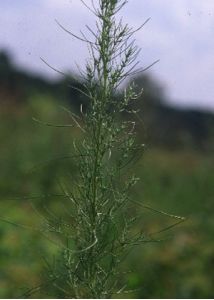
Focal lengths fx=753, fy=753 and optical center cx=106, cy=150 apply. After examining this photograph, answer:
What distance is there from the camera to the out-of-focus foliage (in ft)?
14.6

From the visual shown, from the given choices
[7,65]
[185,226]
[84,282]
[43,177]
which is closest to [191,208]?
[185,226]

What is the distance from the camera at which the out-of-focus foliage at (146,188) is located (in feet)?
14.6

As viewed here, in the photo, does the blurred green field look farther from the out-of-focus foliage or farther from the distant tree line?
the distant tree line

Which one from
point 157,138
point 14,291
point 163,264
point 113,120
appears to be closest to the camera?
point 113,120

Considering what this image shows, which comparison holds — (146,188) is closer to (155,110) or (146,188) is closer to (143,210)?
(143,210)

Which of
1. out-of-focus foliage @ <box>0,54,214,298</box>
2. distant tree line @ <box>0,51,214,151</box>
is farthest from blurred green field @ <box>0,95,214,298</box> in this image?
distant tree line @ <box>0,51,214,151</box>

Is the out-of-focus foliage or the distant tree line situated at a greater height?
the distant tree line

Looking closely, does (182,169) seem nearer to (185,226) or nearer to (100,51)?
(185,226)

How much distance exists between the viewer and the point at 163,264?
4613 mm

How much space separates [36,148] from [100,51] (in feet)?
16.7

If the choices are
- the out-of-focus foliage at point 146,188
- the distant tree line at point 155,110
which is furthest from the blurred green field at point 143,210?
the distant tree line at point 155,110

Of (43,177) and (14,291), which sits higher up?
(43,177)

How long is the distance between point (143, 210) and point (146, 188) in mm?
1672

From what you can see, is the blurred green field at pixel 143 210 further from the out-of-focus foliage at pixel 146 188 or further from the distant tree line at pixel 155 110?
the distant tree line at pixel 155 110
